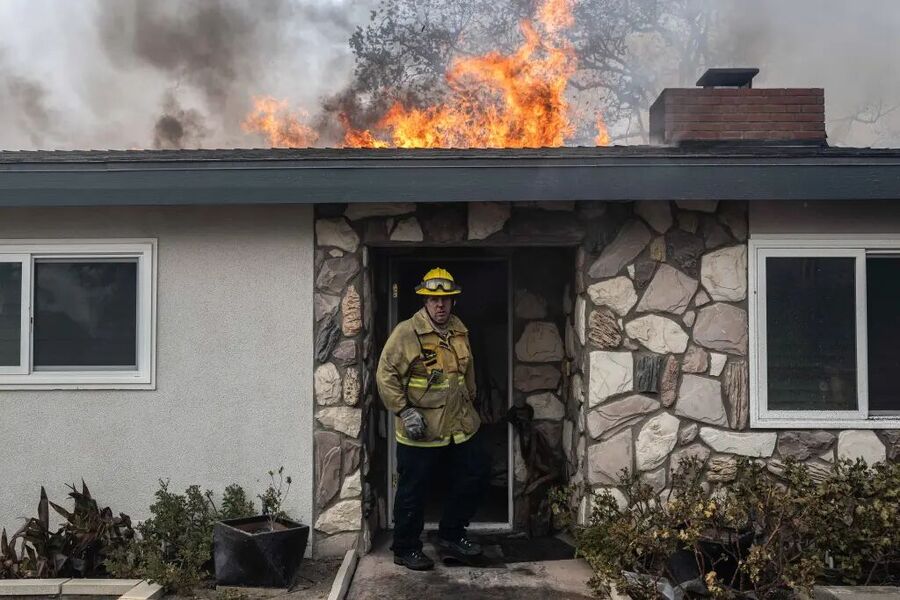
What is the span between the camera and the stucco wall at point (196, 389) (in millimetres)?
5984

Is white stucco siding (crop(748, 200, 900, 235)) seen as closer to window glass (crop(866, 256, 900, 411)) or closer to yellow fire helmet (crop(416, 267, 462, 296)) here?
window glass (crop(866, 256, 900, 411))

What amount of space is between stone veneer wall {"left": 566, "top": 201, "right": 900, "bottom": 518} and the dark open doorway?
1.19m

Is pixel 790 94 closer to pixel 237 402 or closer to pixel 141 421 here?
pixel 237 402

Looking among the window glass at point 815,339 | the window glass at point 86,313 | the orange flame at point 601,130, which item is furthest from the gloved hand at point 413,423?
the orange flame at point 601,130

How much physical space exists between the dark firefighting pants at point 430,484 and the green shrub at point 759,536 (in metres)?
0.90

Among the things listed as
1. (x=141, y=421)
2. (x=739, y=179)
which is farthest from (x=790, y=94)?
(x=141, y=421)

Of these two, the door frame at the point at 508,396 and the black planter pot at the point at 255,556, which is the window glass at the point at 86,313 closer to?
the black planter pot at the point at 255,556

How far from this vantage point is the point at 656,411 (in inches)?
234

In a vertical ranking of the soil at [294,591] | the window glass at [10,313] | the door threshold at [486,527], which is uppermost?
the window glass at [10,313]

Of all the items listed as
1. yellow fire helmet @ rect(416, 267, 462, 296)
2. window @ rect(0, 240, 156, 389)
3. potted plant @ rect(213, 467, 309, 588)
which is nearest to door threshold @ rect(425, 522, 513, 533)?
potted plant @ rect(213, 467, 309, 588)

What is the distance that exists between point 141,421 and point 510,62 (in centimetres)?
1126

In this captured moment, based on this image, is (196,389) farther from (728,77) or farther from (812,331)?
(728,77)

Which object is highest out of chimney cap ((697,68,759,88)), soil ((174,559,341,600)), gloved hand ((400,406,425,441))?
chimney cap ((697,68,759,88))

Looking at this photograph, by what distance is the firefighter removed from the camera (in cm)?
567
